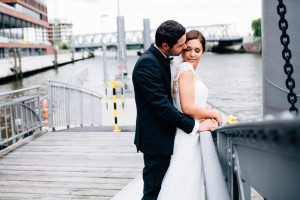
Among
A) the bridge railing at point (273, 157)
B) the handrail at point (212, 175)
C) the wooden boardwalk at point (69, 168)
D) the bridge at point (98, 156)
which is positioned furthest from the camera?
the wooden boardwalk at point (69, 168)

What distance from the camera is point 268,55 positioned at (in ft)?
8.65

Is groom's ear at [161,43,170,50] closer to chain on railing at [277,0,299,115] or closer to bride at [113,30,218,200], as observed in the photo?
bride at [113,30,218,200]

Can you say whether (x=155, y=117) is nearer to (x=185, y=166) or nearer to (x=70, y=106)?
(x=185, y=166)

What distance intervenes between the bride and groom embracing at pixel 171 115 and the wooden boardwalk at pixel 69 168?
4.66ft

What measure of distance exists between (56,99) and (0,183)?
3615 millimetres

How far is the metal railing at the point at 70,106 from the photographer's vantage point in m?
7.37

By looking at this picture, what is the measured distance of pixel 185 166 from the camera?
2.30 m

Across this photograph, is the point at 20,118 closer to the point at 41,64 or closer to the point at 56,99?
the point at 56,99

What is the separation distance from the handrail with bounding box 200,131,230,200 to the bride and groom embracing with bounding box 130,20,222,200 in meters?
0.27

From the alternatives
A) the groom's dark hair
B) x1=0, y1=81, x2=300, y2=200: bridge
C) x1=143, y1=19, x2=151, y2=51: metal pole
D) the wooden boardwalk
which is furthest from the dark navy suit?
x1=143, y1=19, x2=151, y2=51: metal pole

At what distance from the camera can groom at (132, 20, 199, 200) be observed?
210cm

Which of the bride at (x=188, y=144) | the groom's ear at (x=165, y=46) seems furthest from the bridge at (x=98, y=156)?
the groom's ear at (x=165, y=46)

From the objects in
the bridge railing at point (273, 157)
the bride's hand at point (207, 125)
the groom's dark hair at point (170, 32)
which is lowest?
the bride's hand at point (207, 125)

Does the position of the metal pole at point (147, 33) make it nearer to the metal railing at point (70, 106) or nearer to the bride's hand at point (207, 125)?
the metal railing at point (70, 106)
